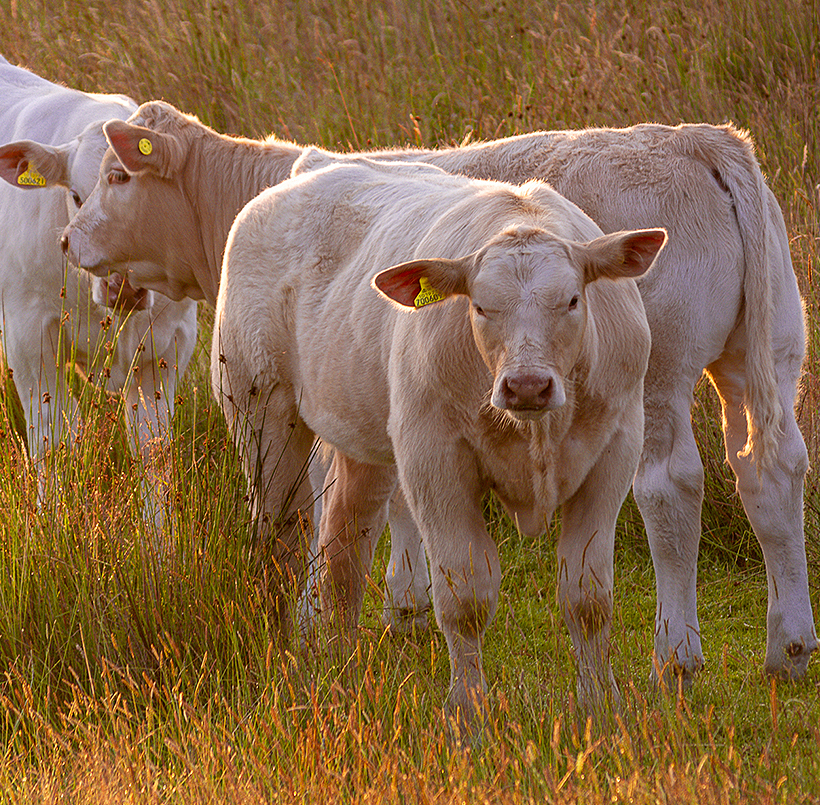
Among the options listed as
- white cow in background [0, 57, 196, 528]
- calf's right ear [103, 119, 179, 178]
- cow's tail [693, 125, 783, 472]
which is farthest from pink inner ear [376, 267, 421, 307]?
white cow in background [0, 57, 196, 528]

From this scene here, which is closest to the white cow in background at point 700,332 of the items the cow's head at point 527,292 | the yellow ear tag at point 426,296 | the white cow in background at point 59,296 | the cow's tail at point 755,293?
the cow's tail at point 755,293

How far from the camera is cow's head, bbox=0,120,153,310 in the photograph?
5078 mm

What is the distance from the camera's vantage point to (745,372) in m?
3.97

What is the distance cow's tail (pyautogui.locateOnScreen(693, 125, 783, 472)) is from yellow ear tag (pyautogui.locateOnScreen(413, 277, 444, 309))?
1.36m

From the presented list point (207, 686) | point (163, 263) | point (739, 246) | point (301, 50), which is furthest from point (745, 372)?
point (301, 50)

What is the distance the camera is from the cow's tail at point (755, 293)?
3.80 metres

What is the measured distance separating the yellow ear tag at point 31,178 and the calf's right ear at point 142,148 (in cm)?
60

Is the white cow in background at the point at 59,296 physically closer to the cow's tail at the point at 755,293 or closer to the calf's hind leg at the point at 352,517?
the calf's hind leg at the point at 352,517

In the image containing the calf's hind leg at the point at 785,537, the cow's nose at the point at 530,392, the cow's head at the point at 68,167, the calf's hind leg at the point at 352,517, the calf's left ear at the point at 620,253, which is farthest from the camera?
the cow's head at the point at 68,167

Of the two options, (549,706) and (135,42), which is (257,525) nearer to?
(549,706)

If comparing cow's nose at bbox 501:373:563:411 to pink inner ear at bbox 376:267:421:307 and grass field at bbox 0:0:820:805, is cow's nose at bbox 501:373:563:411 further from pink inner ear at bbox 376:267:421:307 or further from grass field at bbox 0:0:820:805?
grass field at bbox 0:0:820:805

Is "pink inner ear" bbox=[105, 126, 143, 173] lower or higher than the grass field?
higher

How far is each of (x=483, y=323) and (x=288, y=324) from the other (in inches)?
47.8

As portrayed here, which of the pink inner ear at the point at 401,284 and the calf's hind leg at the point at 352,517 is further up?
the pink inner ear at the point at 401,284
